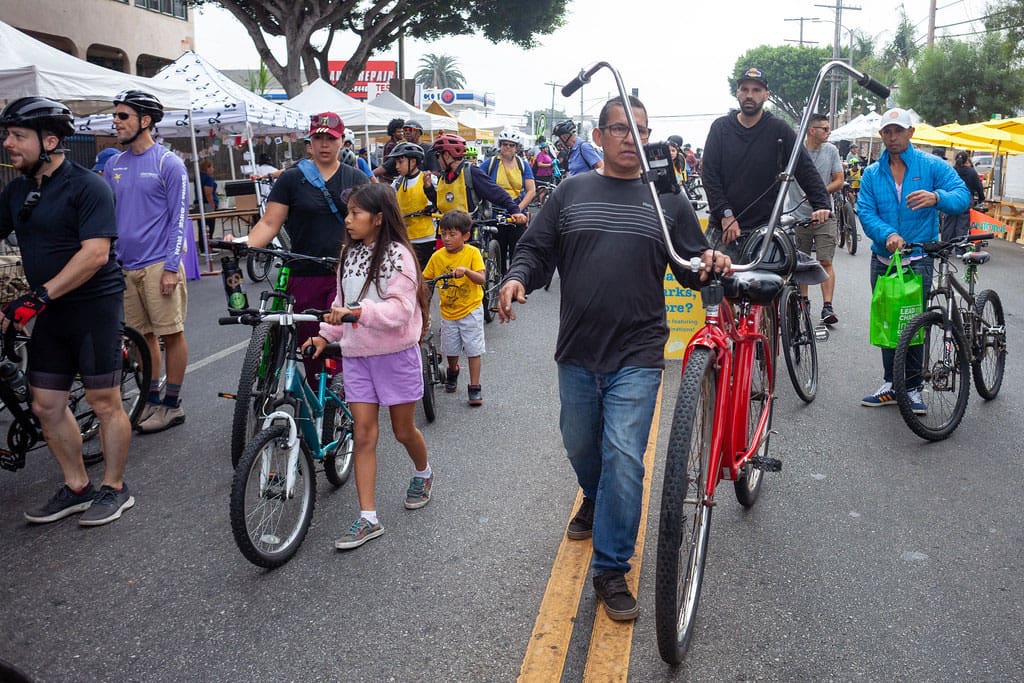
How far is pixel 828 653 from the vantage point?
11.0 ft

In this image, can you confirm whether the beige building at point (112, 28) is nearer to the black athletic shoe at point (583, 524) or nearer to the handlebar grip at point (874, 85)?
the black athletic shoe at point (583, 524)

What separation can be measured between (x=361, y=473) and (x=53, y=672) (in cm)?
148

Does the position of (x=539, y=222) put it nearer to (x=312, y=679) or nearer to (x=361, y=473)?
(x=361, y=473)

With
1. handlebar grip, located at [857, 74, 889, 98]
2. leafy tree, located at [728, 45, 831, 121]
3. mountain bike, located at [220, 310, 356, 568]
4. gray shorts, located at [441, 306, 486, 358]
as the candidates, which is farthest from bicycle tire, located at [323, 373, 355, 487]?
leafy tree, located at [728, 45, 831, 121]

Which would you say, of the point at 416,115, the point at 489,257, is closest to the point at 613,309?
the point at 489,257

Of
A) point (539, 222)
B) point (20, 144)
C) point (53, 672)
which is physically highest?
point (20, 144)

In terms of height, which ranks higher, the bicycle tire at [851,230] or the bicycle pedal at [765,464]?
the bicycle tire at [851,230]

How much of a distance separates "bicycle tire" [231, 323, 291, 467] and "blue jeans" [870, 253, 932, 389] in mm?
3711

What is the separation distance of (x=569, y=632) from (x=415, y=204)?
209 inches

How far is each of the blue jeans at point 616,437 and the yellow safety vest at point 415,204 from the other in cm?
466

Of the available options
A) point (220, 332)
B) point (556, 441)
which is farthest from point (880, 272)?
point (220, 332)

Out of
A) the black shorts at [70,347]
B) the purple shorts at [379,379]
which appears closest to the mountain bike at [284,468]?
the purple shorts at [379,379]

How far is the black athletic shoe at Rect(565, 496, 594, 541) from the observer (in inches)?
172

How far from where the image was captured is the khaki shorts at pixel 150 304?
603 cm
